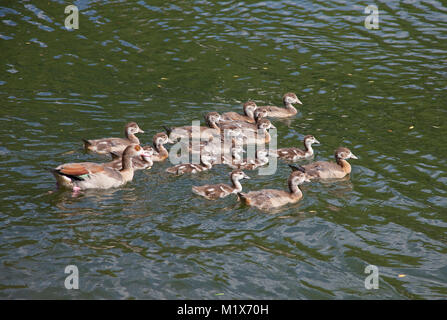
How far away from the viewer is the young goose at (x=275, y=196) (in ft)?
34.8

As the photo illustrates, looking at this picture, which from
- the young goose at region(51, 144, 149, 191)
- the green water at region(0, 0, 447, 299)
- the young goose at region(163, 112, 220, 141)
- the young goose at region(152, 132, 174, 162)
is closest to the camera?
the green water at region(0, 0, 447, 299)

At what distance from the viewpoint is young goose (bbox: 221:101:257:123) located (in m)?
14.5

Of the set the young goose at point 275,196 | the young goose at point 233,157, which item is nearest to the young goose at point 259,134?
the young goose at point 233,157

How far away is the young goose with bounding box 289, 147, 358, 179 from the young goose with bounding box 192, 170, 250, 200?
3.89 feet

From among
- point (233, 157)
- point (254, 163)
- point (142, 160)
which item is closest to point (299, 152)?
point (254, 163)

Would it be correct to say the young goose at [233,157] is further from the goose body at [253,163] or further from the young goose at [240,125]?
the young goose at [240,125]

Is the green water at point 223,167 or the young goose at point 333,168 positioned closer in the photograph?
the green water at point 223,167

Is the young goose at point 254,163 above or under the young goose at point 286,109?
under

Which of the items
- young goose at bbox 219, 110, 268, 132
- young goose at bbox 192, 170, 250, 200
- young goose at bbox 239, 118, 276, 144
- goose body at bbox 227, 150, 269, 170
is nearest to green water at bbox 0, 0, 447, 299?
young goose at bbox 192, 170, 250, 200

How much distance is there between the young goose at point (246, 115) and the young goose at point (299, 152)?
72.2 inches

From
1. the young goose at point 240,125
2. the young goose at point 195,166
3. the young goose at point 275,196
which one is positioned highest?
the young goose at point 240,125

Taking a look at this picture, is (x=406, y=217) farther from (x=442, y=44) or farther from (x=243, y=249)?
(x=442, y=44)

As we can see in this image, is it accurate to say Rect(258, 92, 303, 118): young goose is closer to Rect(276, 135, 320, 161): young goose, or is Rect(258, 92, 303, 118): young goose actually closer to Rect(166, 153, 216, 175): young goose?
→ Rect(276, 135, 320, 161): young goose

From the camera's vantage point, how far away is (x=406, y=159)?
12.4 metres
